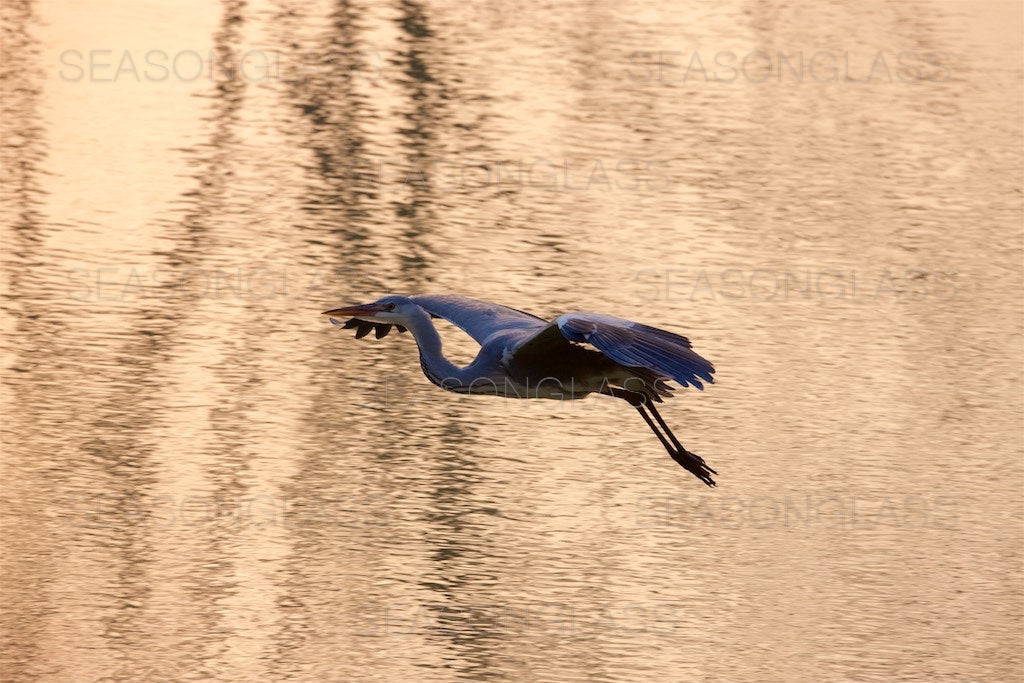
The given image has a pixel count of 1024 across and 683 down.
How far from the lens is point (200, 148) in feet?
51.5

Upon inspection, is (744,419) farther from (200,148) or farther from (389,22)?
(389,22)

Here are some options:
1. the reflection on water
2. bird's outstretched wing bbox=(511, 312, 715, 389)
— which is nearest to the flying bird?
bird's outstretched wing bbox=(511, 312, 715, 389)

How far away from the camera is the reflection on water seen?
10367mm

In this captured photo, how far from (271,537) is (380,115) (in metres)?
6.25

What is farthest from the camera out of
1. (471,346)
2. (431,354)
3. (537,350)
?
(471,346)

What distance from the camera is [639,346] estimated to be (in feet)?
26.5

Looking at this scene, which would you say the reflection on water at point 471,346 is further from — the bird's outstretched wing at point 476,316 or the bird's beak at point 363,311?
the bird's beak at point 363,311

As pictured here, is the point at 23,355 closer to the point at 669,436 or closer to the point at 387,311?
the point at 387,311

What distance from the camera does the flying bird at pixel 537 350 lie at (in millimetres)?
8109

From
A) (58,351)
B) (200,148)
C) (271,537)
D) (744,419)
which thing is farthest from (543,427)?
(200,148)

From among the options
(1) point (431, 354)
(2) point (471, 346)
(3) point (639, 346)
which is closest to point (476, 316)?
(1) point (431, 354)

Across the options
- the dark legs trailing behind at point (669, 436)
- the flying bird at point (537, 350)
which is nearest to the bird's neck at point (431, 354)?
the flying bird at point (537, 350)

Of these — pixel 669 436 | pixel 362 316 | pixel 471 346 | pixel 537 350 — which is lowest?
pixel 669 436

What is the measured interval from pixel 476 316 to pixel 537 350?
0.84 meters
